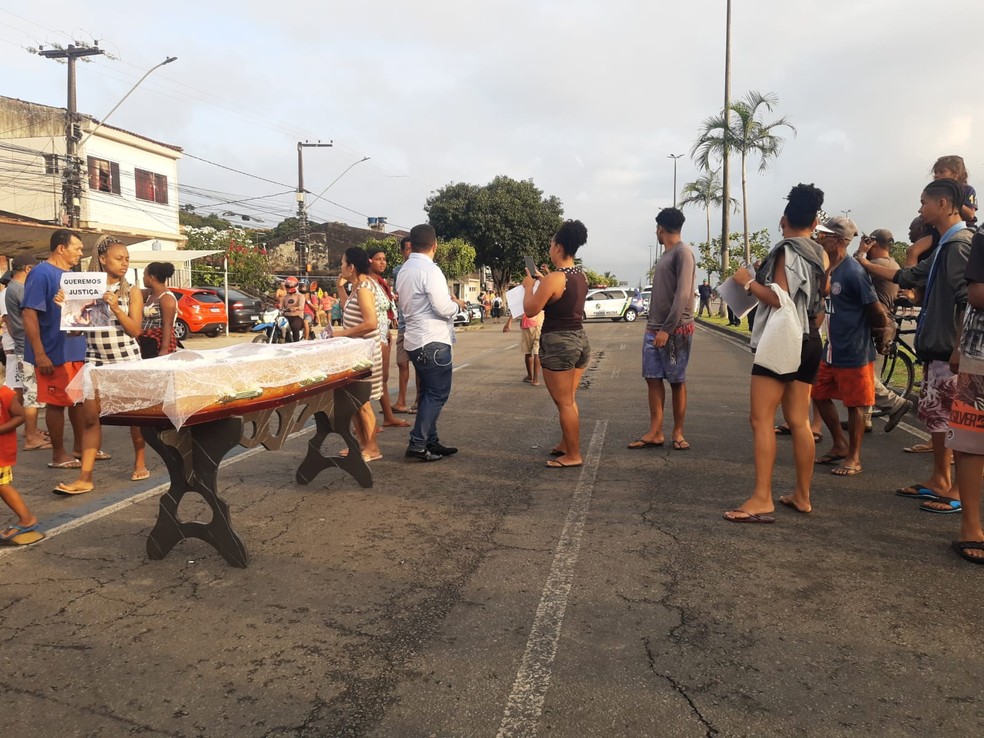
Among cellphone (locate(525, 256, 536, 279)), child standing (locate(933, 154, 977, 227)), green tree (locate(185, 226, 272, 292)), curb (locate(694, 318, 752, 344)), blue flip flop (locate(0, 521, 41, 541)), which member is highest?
green tree (locate(185, 226, 272, 292))

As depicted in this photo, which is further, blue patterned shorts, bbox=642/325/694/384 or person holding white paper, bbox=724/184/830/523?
blue patterned shorts, bbox=642/325/694/384

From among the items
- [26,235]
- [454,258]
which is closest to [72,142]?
[26,235]

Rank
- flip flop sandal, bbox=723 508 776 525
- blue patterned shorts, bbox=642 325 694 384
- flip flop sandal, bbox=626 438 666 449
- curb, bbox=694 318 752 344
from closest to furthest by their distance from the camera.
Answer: flip flop sandal, bbox=723 508 776 525 < blue patterned shorts, bbox=642 325 694 384 < flip flop sandal, bbox=626 438 666 449 < curb, bbox=694 318 752 344

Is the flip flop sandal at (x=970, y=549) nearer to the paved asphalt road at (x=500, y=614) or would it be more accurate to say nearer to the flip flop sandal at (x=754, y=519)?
the paved asphalt road at (x=500, y=614)

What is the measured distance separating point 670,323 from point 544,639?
3806mm

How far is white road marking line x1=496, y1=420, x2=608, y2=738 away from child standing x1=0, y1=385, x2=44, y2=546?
3.02m

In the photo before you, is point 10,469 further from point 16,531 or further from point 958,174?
point 958,174

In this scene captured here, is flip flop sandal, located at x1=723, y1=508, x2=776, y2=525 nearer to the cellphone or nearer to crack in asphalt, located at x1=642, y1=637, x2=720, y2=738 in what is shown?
crack in asphalt, located at x1=642, y1=637, x2=720, y2=738

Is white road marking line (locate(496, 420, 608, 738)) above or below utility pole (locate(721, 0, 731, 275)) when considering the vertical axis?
below

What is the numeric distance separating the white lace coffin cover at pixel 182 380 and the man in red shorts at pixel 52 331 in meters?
1.69

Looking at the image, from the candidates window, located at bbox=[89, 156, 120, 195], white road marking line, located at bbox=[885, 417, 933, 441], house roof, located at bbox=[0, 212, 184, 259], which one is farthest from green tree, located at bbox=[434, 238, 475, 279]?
white road marking line, located at bbox=[885, 417, 933, 441]

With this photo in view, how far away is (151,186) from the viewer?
33469 mm

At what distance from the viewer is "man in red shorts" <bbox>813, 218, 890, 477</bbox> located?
5.74 meters

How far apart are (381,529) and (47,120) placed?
3299 cm
